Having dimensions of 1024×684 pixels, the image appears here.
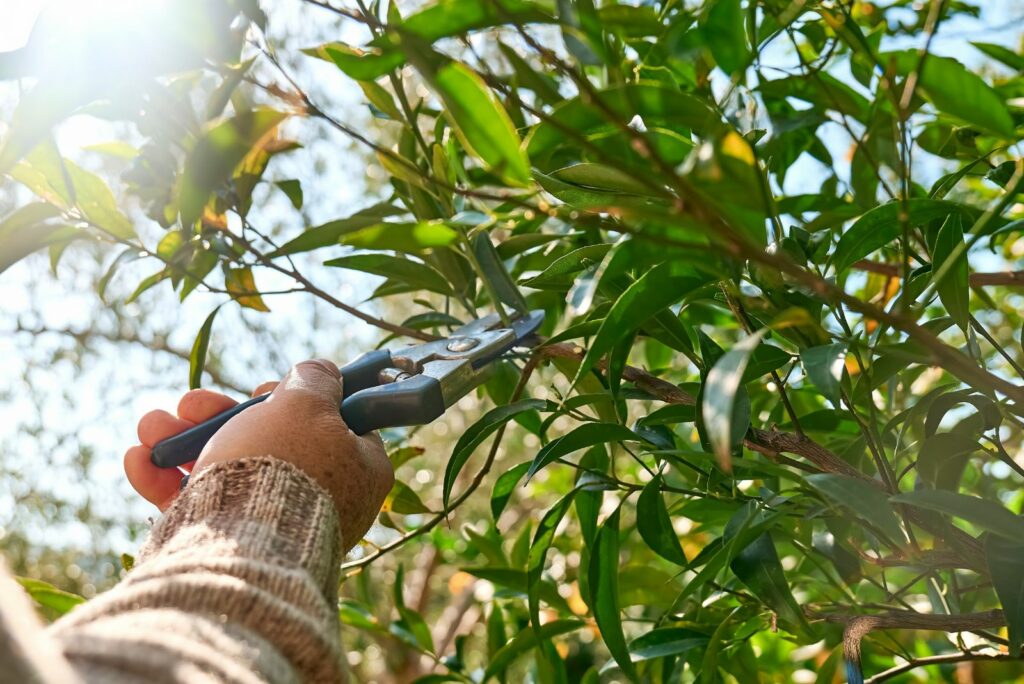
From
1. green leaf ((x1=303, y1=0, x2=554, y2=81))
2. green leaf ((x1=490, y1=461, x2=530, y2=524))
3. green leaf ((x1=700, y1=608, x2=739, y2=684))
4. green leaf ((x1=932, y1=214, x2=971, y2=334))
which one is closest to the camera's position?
green leaf ((x1=303, y1=0, x2=554, y2=81))

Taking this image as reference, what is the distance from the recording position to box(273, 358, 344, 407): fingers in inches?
30.3

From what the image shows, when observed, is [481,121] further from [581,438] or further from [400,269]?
[400,269]

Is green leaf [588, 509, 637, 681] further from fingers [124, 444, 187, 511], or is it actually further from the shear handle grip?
fingers [124, 444, 187, 511]

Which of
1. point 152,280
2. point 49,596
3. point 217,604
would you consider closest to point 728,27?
point 217,604

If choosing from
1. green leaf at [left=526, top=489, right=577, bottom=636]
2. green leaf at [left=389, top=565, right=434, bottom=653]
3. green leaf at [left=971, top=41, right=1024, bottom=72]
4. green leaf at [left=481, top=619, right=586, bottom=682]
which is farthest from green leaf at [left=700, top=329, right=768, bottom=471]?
green leaf at [left=389, top=565, right=434, bottom=653]

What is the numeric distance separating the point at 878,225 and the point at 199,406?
623mm

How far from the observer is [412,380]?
30.7 inches

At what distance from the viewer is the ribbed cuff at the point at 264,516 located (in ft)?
1.82

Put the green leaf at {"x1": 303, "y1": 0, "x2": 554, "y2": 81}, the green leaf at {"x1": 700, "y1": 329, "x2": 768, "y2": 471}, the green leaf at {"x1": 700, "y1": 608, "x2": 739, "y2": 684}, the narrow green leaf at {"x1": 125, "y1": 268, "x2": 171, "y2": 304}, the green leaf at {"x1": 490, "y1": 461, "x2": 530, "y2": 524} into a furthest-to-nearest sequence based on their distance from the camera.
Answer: the narrow green leaf at {"x1": 125, "y1": 268, "x2": 171, "y2": 304}, the green leaf at {"x1": 490, "y1": 461, "x2": 530, "y2": 524}, the green leaf at {"x1": 700, "y1": 608, "x2": 739, "y2": 684}, the green leaf at {"x1": 303, "y1": 0, "x2": 554, "y2": 81}, the green leaf at {"x1": 700, "y1": 329, "x2": 768, "y2": 471}

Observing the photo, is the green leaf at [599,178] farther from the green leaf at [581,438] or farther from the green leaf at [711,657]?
the green leaf at [711,657]

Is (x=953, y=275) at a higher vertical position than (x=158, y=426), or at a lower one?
lower

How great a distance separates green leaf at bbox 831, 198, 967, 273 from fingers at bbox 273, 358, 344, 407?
42 cm

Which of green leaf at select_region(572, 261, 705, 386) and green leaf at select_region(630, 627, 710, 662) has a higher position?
green leaf at select_region(572, 261, 705, 386)

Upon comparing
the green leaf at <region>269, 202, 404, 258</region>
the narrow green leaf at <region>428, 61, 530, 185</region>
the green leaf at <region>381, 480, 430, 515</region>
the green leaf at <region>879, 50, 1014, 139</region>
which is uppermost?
the green leaf at <region>269, 202, 404, 258</region>
